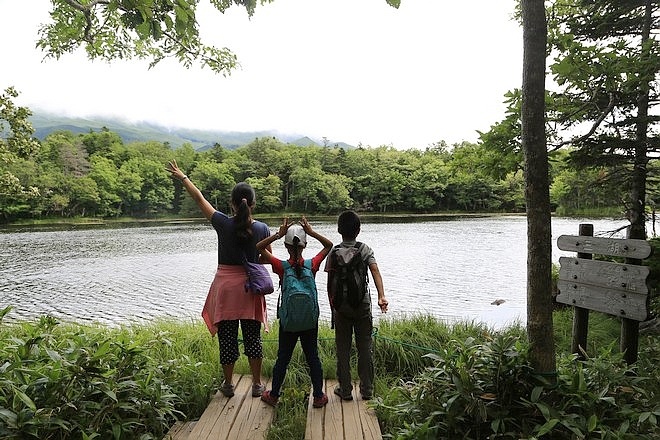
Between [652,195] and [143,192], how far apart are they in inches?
2147

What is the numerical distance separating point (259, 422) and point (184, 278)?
12.2 meters

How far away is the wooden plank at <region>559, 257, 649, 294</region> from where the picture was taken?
2787 millimetres

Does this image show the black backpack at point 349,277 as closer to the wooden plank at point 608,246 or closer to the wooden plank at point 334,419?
the wooden plank at point 334,419

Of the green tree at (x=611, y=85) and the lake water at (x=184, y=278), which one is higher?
the green tree at (x=611, y=85)

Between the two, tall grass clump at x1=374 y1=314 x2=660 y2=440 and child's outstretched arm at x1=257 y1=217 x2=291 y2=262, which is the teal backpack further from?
tall grass clump at x1=374 y1=314 x2=660 y2=440

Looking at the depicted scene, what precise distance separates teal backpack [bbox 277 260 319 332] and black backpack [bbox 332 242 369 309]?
173mm

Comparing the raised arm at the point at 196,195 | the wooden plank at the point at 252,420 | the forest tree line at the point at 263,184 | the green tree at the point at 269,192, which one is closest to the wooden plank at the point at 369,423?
the wooden plank at the point at 252,420

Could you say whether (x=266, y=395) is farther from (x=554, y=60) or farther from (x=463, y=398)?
(x=554, y=60)

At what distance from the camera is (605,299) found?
120 inches

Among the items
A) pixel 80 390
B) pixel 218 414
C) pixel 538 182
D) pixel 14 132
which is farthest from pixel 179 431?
pixel 14 132

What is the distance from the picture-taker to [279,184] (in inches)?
1676

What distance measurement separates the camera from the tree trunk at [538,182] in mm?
2168

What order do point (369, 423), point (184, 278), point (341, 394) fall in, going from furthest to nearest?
point (184, 278)
point (341, 394)
point (369, 423)

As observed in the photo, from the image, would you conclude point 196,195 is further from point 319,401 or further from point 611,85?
point 611,85
